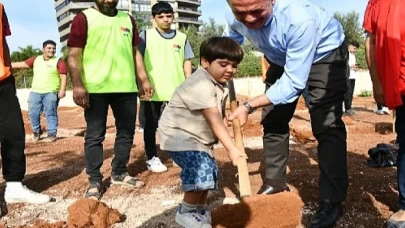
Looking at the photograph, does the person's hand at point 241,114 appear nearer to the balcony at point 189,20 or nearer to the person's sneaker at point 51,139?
the person's sneaker at point 51,139

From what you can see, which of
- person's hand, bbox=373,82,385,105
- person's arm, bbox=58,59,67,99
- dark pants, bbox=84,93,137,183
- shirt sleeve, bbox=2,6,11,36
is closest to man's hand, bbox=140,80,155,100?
dark pants, bbox=84,93,137,183

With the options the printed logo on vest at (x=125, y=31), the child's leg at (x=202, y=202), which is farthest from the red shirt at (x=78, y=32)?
the child's leg at (x=202, y=202)

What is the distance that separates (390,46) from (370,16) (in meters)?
0.29

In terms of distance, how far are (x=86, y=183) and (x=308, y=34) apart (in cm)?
276

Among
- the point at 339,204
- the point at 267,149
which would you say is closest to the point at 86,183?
the point at 267,149

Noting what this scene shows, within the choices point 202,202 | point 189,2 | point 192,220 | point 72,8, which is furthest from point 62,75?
point 189,2

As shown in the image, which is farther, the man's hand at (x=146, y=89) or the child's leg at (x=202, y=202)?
the man's hand at (x=146, y=89)

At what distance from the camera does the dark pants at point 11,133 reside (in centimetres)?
380

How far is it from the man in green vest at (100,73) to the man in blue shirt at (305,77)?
3.57 feet

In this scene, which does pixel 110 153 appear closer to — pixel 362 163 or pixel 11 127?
pixel 11 127

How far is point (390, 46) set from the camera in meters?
2.70

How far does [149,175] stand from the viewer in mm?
4738

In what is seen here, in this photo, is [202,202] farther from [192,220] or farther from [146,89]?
[146,89]

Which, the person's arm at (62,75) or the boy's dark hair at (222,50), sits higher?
the boy's dark hair at (222,50)
